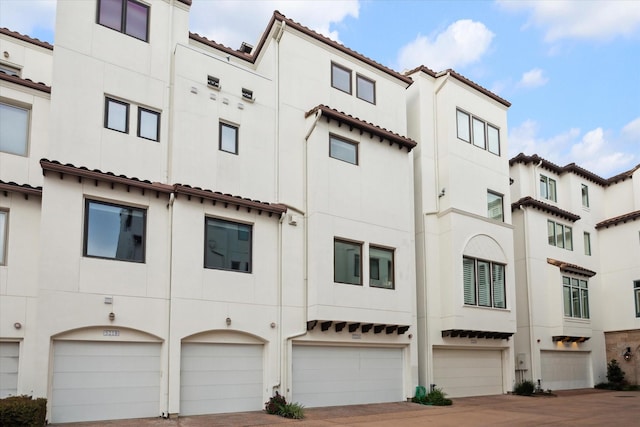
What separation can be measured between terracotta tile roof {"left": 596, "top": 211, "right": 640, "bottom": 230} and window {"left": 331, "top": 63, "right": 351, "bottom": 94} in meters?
18.2

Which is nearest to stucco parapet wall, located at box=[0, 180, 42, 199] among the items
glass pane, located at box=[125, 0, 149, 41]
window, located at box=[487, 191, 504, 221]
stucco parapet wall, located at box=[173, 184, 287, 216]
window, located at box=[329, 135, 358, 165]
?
stucco parapet wall, located at box=[173, 184, 287, 216]

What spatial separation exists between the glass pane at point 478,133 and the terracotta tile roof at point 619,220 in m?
10.7

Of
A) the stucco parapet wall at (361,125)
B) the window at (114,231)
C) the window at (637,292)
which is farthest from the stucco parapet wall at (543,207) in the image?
the window at (114,231)

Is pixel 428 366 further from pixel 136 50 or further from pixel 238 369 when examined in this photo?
pixel 136 50

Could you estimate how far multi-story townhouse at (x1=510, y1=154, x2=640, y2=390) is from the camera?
26.2 meters

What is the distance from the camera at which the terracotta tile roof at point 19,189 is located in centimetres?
1353

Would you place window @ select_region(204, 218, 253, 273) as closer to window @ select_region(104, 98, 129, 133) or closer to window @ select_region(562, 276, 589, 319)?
window @ select_region(104, 98, 129, 133)

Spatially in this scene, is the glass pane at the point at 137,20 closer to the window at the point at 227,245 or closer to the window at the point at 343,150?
the window at the point at 227,245

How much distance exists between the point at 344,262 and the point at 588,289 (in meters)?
17.0

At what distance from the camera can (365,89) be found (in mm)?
20406

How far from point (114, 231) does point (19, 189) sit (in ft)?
7.69

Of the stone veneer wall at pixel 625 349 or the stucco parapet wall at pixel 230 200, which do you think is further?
the stone veneer wall at pixel 625 349

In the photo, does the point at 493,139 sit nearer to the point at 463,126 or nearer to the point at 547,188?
the point at 463,126

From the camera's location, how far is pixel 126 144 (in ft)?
48.9
